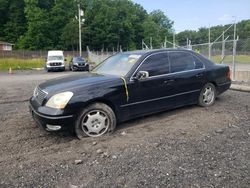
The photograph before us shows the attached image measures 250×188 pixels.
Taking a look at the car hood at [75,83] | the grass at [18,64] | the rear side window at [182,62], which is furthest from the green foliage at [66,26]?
the car hood at [75,83]

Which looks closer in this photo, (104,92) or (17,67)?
(104,92)

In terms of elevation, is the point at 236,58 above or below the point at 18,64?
above

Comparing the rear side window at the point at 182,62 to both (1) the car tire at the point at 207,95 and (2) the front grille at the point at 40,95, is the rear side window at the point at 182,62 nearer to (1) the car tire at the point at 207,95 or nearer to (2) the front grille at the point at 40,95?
(1) the car tire at the point at 207,95

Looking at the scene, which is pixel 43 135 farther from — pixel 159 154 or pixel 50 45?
pixel 50 45

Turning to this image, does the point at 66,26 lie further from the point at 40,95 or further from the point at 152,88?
the point at 40,95

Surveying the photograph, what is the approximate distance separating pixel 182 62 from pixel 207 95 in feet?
3.82

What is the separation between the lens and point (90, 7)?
278ft

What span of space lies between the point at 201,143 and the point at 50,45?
69.7 m

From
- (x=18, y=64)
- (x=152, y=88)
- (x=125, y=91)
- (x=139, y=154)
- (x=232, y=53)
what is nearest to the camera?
(x=139, y=154)

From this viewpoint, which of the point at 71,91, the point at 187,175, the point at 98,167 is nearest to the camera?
the point at 187,175

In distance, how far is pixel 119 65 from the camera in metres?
5.93

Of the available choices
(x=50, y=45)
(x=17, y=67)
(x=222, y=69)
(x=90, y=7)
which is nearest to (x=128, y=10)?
(x=90, y=7)

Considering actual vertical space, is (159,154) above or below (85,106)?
below

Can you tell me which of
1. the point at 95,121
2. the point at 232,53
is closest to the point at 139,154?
the point at 95,121
